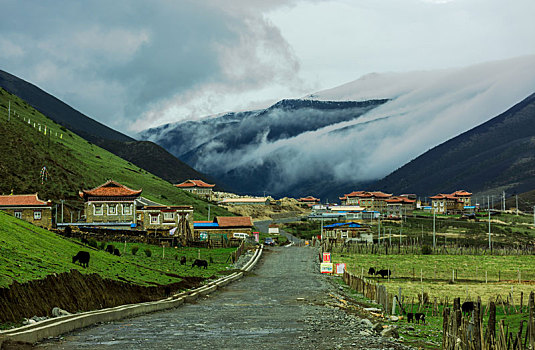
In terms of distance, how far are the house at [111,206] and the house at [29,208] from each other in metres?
14.2

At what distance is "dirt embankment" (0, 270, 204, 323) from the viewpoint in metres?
26.1

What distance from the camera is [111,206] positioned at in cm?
11531

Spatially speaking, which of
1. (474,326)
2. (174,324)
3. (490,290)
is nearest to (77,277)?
(174,324)

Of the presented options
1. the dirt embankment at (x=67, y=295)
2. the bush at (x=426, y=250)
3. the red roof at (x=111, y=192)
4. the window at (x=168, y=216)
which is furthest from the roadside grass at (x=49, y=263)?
the bush at (x=426, y=250)

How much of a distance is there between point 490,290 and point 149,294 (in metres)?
38.1

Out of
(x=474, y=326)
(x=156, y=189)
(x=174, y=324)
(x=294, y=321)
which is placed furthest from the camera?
(x=156, y=189)

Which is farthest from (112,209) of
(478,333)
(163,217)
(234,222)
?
(478,333)

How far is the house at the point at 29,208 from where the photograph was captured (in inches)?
3834

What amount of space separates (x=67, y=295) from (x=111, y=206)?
86.6 metres

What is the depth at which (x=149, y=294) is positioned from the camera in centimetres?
4028

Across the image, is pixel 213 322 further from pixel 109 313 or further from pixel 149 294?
pixel 149 294

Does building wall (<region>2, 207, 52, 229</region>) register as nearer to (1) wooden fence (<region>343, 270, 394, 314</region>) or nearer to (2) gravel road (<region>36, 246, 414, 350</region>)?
(1) wooden fence (<region>343, 270, 394, 314</region>)

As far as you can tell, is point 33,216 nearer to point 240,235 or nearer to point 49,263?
point 240,235

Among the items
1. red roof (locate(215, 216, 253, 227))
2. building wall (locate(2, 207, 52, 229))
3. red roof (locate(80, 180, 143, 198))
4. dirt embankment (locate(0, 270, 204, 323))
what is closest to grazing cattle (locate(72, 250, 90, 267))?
dirt embankment (locate(0, 270, 204, 323))
